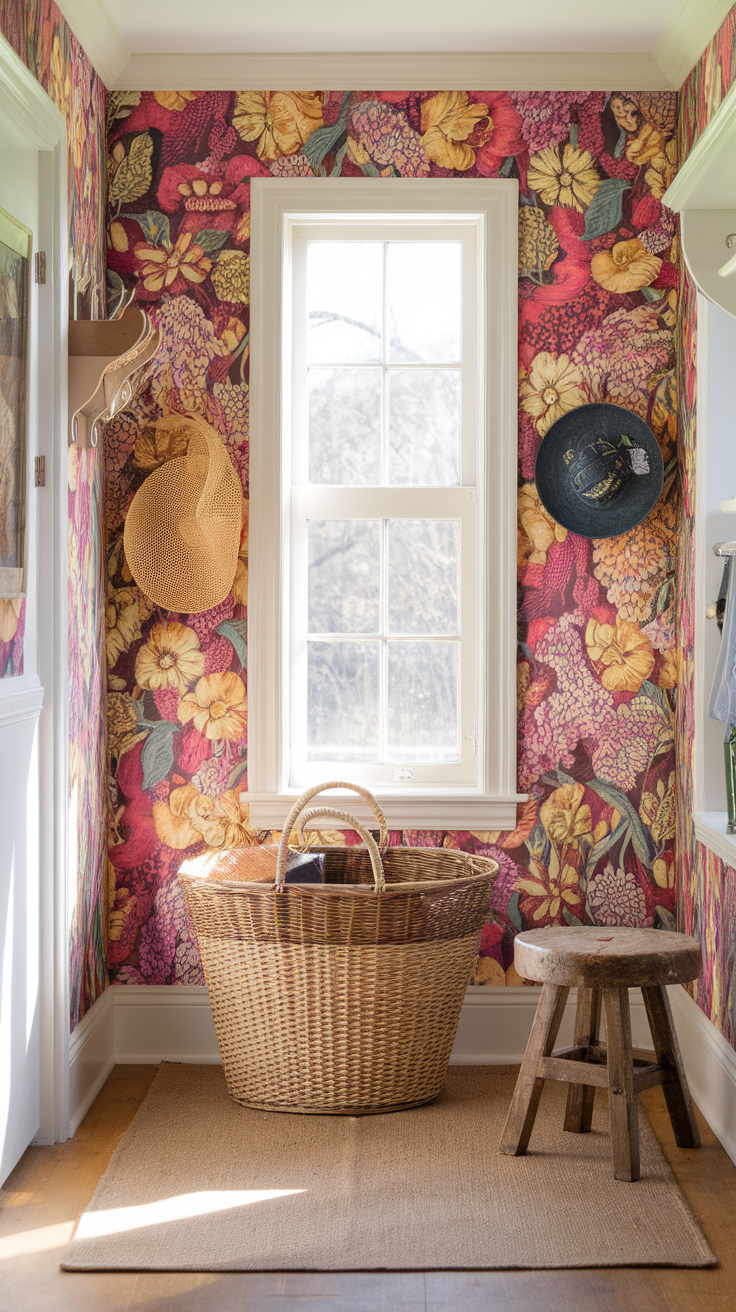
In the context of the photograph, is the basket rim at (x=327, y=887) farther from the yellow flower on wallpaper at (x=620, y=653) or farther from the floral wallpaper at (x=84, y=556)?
the yellow flower on wallpaper at (x=620, y=653)

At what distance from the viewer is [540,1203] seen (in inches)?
85.4

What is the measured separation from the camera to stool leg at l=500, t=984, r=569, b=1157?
2.35 metres

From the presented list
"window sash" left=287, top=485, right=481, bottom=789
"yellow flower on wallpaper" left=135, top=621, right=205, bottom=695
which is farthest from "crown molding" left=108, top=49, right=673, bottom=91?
"yellow flower on wallpaper" left=135, top=621, right=205, bottom=695

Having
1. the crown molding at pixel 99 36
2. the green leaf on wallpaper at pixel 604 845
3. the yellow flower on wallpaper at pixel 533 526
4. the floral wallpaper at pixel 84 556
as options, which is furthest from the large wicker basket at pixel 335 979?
the crown molding at pixel 99 36

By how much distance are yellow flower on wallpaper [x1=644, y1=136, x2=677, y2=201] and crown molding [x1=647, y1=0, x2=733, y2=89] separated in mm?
172

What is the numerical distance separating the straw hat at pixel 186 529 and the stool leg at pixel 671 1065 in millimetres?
1458

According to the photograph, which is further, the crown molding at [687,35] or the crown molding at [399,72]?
the crown molding at [399,72]

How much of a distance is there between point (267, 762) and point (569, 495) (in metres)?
1.09

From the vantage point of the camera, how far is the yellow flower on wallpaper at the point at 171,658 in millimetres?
Answer: 2998

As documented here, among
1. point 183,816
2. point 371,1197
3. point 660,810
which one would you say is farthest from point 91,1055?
point 660,810

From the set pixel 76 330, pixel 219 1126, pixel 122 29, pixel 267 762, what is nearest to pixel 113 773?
pixel 267 762

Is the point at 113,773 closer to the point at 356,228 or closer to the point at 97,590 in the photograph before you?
the point at 97,590

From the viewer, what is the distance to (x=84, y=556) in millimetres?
2760

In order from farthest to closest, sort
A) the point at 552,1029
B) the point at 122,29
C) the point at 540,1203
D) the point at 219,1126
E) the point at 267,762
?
the point at 267,762, the point at 122,29, the point at 219,1126, the point at 552,1029, the point at 540,1203
